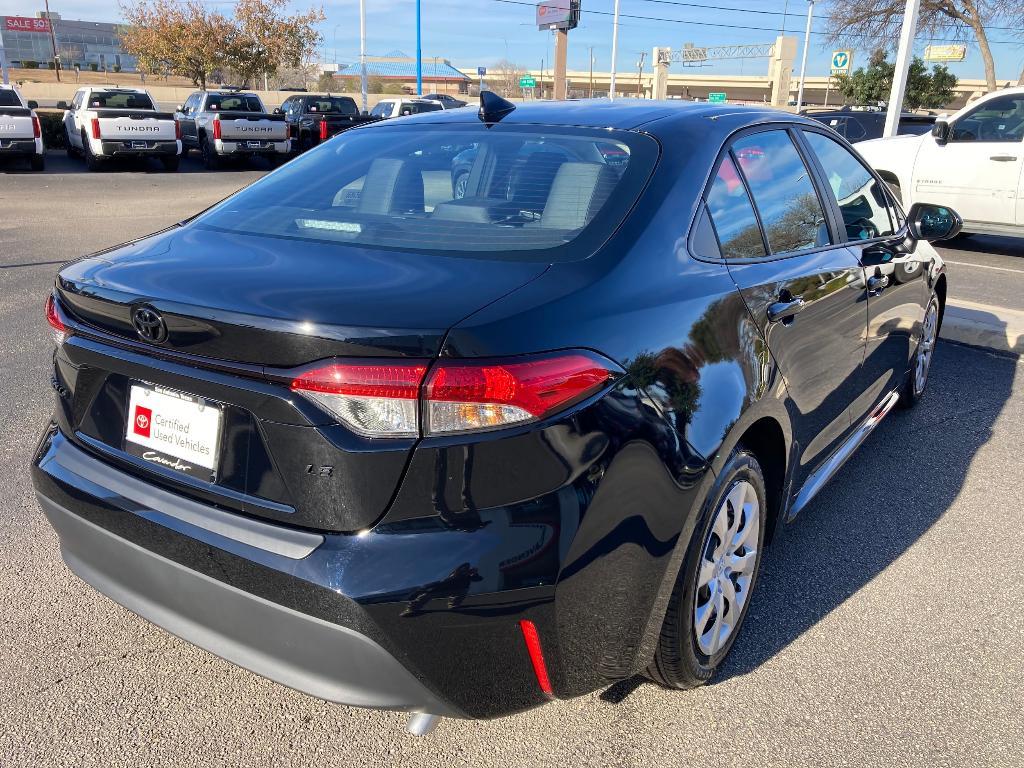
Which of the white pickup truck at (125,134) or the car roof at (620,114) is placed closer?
the car roof at (620,114)

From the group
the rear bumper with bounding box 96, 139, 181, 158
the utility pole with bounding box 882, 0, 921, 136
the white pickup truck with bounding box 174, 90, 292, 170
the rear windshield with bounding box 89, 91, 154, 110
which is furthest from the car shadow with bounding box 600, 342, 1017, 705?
the rear windshield with bounding box 89, 91, 154, 110

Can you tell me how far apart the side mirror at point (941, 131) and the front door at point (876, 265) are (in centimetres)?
731

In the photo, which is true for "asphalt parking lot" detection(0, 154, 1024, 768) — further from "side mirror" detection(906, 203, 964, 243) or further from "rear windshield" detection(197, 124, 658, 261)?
"rear windshield" detection(197, 124, 658, 261)

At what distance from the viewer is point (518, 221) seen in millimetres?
2408

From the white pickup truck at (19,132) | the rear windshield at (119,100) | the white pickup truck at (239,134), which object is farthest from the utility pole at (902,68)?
the rear windshield at (119,100)

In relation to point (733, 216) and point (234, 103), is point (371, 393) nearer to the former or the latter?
point (733, 216)

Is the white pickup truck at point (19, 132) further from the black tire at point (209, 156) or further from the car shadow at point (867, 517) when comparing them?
the car shadow at point (867, 517)

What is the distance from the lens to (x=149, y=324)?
2.00m

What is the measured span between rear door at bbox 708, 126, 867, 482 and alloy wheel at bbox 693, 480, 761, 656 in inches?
15.9

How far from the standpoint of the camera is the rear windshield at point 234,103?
899 inches

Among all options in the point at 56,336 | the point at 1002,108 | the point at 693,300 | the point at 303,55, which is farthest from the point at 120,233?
the point at 303,55

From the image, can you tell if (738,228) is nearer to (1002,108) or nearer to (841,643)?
(841,643)

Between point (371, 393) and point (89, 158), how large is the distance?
20412mm

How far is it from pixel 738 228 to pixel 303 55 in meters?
41.8
